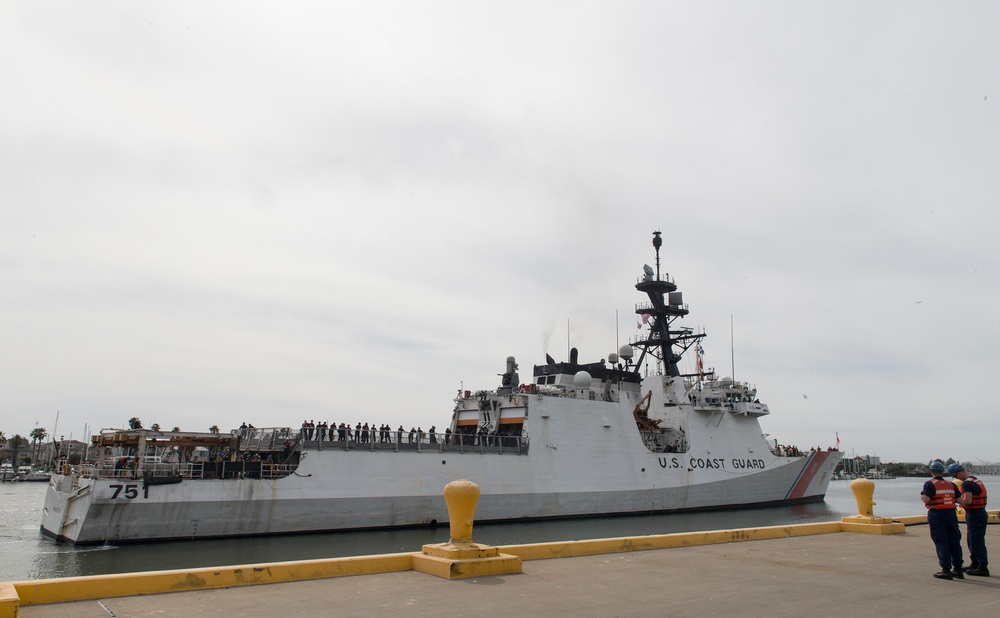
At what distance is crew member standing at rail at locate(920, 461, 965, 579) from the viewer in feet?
23.2

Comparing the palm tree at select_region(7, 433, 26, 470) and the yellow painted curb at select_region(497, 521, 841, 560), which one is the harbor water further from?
the palm tree at select_region(7, 433, 26, 470)

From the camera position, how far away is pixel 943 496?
24.5 feet

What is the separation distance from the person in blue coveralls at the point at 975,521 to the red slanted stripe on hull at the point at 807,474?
2533 cm

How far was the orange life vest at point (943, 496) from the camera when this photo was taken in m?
7.44

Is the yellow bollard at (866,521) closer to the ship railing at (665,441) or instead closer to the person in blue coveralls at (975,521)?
the person in blue coveralls at (975,521)

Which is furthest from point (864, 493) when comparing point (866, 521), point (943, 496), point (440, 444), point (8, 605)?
point (440, 444)

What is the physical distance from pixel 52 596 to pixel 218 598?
48.6 inches

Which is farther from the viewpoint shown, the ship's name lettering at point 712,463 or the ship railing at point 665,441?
the ship railing at point 665,441

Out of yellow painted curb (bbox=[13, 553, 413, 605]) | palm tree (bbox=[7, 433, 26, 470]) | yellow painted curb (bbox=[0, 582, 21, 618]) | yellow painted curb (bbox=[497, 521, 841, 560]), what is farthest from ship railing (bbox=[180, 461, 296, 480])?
palm tree (bbox=[7, 433, 26, 470])

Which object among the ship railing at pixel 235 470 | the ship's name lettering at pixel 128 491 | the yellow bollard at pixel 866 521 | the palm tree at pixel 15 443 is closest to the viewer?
the yellow bollard at pixel 866 521

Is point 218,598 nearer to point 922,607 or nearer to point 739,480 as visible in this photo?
point 922,607

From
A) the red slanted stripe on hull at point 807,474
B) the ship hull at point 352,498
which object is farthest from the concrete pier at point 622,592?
the red slanted stripe on hull at point 807,474

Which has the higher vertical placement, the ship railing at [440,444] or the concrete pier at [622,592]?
the ship railing at [440,444]

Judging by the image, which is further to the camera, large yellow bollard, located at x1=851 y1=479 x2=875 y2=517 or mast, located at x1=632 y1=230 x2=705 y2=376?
mast, located at x1=632 y1=230 x2=705 y2=376
